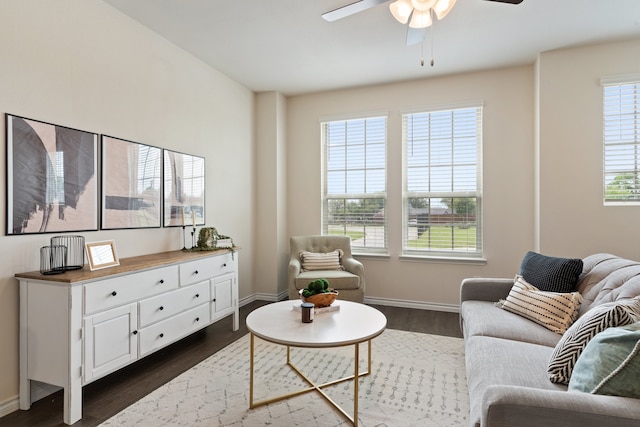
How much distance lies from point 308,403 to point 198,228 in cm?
225

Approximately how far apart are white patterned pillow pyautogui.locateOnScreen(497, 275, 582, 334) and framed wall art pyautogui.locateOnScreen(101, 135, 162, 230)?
9.86 feet

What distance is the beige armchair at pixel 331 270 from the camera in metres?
3.83

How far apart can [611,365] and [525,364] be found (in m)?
0.51

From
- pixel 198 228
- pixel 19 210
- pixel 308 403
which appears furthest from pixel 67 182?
pixel 308 403

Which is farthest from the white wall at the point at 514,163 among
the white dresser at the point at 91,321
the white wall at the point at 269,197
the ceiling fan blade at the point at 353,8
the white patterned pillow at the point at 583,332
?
the white dresser at the point at 91,321

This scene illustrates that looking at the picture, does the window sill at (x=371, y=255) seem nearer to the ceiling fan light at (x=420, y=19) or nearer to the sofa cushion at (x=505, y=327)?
the sofa cushion at (x=505, y=327)

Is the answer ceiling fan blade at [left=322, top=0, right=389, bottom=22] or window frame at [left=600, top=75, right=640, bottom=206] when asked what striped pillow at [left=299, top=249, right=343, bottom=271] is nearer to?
ceiling fan blade at [left=322, top=0, right=389, bottom=22]

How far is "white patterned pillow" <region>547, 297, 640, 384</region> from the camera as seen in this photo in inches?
57.0

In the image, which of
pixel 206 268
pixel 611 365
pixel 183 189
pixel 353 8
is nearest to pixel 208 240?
pixel 206 268

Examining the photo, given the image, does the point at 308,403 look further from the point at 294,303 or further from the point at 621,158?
the point at 621,158

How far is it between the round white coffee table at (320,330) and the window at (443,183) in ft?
7.20

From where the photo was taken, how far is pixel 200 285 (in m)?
3.09

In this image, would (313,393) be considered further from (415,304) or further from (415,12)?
(415,12)

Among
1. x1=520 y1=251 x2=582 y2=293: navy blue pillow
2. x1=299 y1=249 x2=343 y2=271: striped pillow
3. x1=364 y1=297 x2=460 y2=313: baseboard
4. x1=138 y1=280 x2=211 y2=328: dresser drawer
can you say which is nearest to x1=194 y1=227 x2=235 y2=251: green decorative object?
x1=138 y1=280 x2=211 y2=328: dresser drawer
